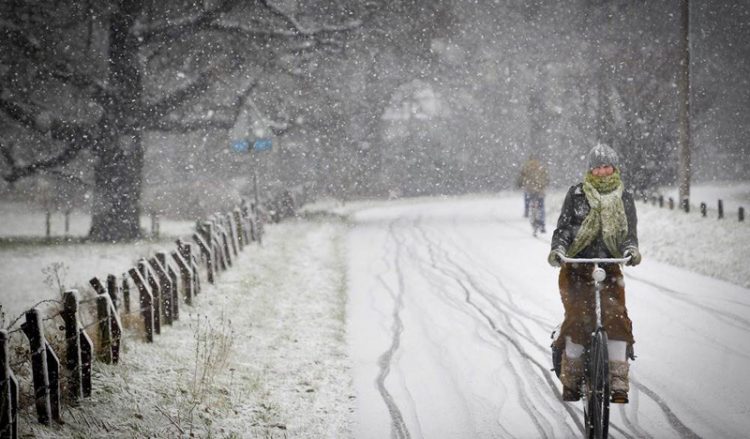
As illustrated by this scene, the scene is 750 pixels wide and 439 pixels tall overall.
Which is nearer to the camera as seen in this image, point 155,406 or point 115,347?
point 155,406

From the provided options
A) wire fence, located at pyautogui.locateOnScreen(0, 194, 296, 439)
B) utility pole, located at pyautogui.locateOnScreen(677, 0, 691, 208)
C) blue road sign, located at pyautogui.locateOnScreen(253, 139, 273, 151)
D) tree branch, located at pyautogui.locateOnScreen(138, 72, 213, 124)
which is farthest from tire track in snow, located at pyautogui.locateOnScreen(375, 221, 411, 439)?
utility pole, located at pyautogui.locateOnScreen(677, 0, 691, 208)

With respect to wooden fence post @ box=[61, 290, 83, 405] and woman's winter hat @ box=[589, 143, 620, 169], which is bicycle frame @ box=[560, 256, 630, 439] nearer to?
woman's winter hat @ box=[589, 143, 620, 169]

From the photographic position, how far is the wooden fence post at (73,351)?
5.46 m

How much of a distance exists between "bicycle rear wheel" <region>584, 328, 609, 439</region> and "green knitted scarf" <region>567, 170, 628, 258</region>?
2.33 feet

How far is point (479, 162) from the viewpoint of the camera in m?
42.3

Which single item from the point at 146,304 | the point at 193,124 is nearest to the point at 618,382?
the point at 146,304

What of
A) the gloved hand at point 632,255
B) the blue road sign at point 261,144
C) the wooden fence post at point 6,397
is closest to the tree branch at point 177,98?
the blue road sign at point 261,144

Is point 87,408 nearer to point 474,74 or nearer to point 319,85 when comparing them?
point 319,85

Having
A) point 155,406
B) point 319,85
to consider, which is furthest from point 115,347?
point 319,85

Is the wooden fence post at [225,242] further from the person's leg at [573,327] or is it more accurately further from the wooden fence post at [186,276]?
the person's leg at [573,327]

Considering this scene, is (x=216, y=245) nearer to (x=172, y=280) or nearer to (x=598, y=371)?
(x=172, y=280)

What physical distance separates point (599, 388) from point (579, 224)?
134 cm

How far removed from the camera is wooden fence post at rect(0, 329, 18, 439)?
4375 mm

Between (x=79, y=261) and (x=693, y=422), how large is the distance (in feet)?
48.8
